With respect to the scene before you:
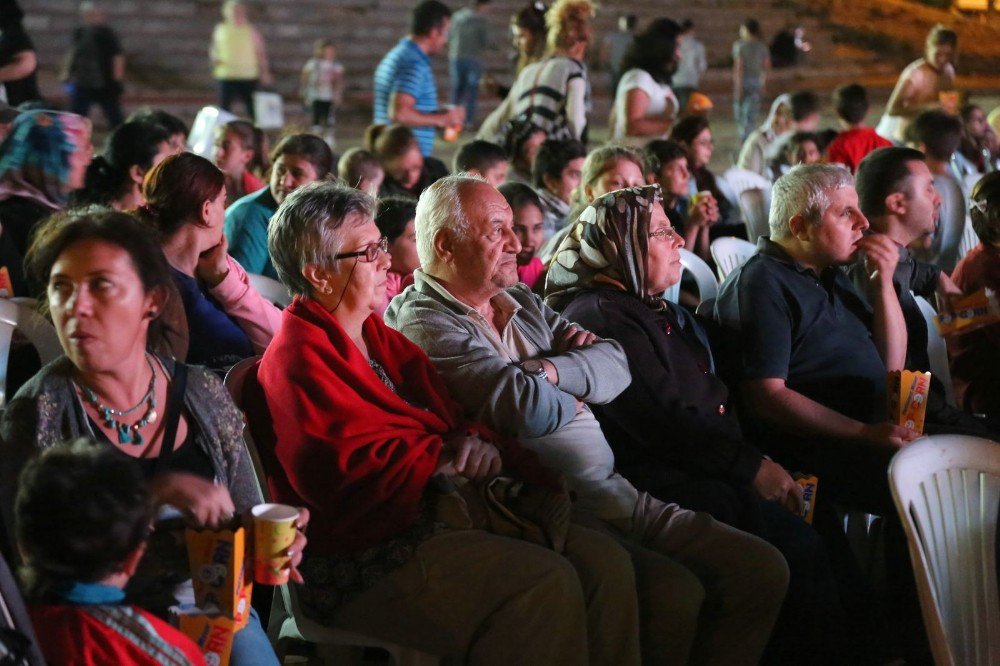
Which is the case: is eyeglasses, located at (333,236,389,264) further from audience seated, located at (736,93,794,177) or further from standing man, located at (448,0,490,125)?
standing man, located at (448,0,490,125)

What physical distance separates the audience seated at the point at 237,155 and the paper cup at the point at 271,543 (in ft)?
13.0

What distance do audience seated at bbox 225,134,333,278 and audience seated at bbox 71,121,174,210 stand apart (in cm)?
38

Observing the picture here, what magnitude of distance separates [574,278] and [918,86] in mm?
6271

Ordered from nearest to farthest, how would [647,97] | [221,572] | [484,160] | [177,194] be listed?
[221,572] < [177,194] < [484,160] < [647,97]

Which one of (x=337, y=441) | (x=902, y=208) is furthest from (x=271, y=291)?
(x=902, y=208)

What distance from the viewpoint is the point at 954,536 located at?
272cm

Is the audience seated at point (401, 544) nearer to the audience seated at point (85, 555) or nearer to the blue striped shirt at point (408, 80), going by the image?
the audience seated at point (85, 555)

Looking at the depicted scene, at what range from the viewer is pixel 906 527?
2.62 m

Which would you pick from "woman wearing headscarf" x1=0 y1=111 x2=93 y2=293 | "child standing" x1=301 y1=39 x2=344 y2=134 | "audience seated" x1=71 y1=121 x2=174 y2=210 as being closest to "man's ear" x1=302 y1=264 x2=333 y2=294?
"woman wearing headscarf" x1=0 y1=111 x2=93 y2=293

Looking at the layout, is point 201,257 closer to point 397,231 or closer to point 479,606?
point 397,231

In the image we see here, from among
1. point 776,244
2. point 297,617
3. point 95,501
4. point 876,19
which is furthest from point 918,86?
point 876,19

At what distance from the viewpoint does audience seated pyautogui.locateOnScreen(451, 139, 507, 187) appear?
18.3 ft

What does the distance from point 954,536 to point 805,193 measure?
1.42 meters

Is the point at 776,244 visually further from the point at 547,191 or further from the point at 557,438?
the point at 547,191
